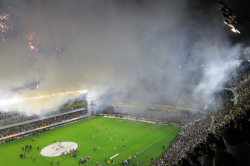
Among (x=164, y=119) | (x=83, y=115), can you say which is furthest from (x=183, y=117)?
(x=83, y=115)

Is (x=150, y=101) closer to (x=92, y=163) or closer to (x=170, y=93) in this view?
(x=170, y=93)

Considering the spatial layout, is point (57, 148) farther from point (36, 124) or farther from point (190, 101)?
point (190, 101)

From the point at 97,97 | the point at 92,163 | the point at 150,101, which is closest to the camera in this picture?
the point at 92,163

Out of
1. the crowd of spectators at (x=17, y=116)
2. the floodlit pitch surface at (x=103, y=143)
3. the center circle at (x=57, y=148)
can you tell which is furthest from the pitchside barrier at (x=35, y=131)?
the center circle at (x=57, y=148)

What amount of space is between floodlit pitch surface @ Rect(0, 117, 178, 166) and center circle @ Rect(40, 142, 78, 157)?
90 cm

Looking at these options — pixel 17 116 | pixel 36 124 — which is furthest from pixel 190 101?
pixel 17 116

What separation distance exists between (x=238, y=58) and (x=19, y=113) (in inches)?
2191

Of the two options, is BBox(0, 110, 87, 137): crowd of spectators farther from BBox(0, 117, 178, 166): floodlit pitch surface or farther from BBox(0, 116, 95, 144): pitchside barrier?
BBox(0, 117, 178, 166): floodlit pitch surface

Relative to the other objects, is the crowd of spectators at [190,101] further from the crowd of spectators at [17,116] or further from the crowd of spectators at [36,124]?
the crowd of spectators at [17,116]

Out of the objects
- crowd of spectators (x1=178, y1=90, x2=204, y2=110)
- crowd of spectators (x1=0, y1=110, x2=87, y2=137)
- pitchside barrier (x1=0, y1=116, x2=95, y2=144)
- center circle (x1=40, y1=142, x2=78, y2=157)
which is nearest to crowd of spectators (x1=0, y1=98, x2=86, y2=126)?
crowd of spectators (x1=0, y1=110, x2=87, y2=137)

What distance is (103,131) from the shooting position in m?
35.2

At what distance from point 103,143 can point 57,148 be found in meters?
8.05

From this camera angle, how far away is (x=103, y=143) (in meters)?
28.0

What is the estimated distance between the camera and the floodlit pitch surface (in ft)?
73.7
